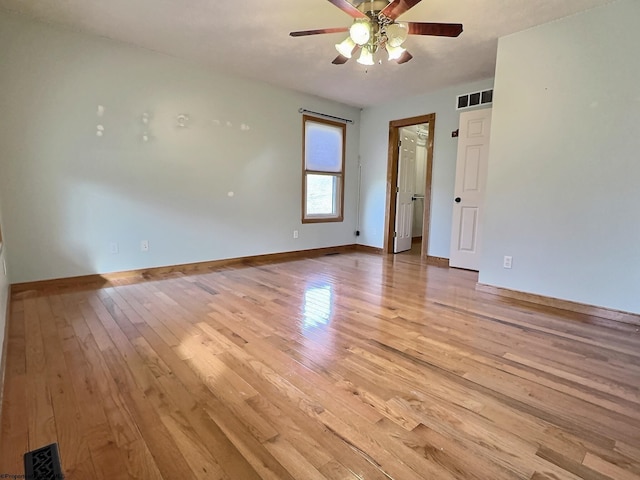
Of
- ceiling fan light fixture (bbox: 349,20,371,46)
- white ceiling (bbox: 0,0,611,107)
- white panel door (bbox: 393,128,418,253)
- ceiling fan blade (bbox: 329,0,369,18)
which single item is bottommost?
white panel door (bbox: 393,128,418,253)

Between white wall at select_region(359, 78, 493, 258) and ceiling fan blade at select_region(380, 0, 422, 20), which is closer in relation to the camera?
ceiling fan blade at select_region(380, 0, 422, 20)

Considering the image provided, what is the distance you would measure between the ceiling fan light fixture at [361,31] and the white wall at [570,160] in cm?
171

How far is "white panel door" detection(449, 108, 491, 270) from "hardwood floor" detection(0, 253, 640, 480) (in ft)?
5.44

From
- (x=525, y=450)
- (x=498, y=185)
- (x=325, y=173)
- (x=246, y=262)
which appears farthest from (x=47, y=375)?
(x=325, y=173)

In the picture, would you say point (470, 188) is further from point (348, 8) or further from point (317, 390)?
point (317, 390)

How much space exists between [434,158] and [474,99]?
Result: 0.91m

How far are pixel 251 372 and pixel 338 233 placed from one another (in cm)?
417

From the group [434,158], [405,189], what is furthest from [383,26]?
[405,189]

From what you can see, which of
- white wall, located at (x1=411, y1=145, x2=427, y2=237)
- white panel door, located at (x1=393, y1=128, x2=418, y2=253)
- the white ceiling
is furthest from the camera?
white wall, located at (x1=411, y1=145, x2=427, y2=237)

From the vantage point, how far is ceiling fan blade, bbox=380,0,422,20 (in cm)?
197

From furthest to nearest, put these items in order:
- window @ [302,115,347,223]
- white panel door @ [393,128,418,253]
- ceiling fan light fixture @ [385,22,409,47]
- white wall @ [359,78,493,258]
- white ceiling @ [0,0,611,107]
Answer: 1. white panel door @ [393,128,418,253]
2. window @ [302,115,347,223]
3. white wall @ [359,78,493,258]
4. white ceiling @ [0,0,611,107]
5. ceiling fan light fixture @ [385,22,409,47]

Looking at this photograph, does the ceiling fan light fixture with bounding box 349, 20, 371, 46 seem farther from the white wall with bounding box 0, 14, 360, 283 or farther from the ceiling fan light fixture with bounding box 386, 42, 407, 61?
the white wall with bounding box 0, 14, 360, 283

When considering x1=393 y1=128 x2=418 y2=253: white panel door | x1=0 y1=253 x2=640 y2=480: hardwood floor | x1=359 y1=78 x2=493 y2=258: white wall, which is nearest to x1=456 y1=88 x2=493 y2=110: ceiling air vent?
x1=359 y1=78 x2=493 y2=258: white wall

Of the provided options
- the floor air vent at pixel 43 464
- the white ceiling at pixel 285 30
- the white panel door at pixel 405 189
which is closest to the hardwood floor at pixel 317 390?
the floor air vent at pixel 43 464
